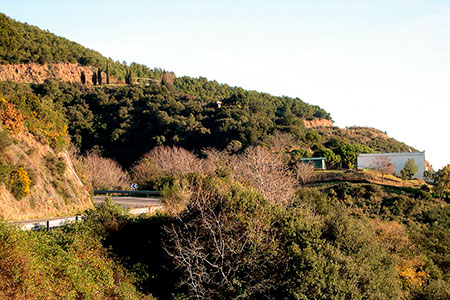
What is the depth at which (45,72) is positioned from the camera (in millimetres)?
78250

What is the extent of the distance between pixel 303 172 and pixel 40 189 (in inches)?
1550

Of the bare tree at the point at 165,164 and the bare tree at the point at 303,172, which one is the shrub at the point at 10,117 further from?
the bare tree at the point at 303,172

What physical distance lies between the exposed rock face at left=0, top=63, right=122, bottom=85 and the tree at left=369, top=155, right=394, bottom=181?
59.1 metres

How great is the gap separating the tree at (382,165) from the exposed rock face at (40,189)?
148ft

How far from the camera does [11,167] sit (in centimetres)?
1877

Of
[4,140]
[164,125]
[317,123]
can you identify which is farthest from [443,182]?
[317,123]

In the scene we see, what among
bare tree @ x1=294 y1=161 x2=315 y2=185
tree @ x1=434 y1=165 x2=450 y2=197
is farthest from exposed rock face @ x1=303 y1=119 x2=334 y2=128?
tree @ x1=434 y1=165 x2=450 y2=197

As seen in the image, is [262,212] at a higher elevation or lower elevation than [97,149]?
higher

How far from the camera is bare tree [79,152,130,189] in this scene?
4625cm

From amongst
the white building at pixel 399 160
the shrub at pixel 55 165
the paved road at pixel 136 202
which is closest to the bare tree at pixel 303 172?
the white building at pixel 399 160

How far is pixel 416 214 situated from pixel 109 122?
51.4 meters

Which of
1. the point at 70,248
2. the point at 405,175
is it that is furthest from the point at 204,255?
the point at 405,175

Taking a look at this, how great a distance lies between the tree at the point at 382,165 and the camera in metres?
60.2

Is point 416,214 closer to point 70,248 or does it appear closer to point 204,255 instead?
point 204,255
